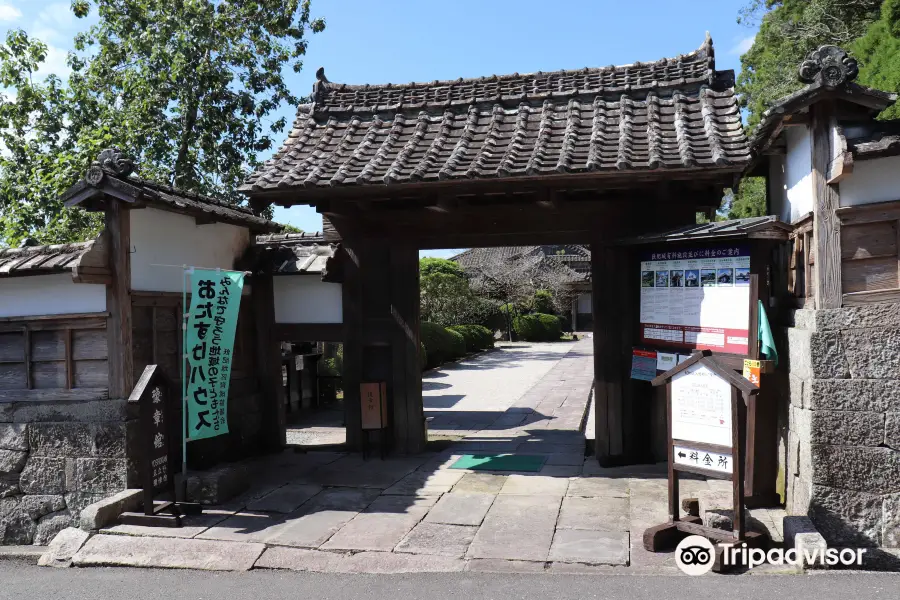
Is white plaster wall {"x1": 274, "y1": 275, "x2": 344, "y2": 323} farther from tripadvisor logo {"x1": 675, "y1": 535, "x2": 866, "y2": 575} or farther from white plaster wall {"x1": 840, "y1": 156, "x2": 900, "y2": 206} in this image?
white plaster wall {"x1": 840, "y1": 156, "x2": 900, "y2": 206}

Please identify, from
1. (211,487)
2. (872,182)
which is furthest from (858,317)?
(211,487)

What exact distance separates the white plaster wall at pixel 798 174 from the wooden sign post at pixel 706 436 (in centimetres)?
188

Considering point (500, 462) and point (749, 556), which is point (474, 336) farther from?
point (749, 556)

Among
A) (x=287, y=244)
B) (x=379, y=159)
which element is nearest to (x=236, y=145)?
(x=287, y=244)

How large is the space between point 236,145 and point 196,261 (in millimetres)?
11346

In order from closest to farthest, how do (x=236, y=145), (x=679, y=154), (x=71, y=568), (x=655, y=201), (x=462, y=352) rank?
(x=71, y=568), (x=679, y=154), (x=655, y=201), (x=236, y=145), (x=462, y=352)

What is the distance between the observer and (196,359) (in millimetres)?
7258

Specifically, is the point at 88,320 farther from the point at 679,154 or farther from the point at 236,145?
the point at 236,145

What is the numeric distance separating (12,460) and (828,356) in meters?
8.53

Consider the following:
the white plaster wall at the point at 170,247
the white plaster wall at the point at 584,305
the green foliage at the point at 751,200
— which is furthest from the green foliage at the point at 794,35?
the white plaster wall at the point at 584,305

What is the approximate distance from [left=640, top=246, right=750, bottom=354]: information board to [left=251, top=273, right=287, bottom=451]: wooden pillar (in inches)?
201

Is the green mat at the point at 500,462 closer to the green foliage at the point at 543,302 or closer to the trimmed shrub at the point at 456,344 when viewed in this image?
the trimmed shrub at the point at 456,344

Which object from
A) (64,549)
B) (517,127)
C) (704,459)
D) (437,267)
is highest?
(517,127)

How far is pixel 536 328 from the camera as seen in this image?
34781mm
